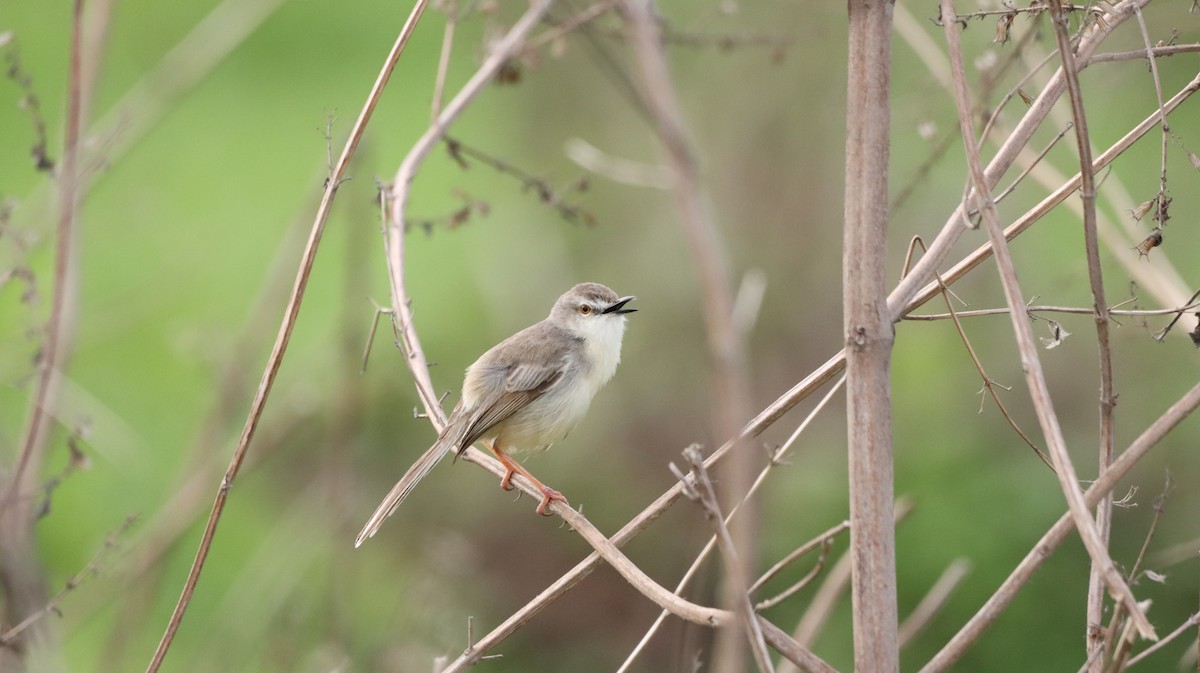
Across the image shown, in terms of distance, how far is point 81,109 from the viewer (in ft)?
8.22

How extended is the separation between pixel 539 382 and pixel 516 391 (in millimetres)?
109

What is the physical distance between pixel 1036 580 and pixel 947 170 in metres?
3.31

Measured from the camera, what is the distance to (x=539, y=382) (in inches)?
168

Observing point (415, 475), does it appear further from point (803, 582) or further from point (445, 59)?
point (803, 582)

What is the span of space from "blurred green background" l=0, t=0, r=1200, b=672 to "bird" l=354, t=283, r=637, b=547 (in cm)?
60

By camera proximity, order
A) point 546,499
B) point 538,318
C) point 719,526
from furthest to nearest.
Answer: point 538,318 < point 546,499 < point 719,526

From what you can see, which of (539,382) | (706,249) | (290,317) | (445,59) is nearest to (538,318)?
(539,382)

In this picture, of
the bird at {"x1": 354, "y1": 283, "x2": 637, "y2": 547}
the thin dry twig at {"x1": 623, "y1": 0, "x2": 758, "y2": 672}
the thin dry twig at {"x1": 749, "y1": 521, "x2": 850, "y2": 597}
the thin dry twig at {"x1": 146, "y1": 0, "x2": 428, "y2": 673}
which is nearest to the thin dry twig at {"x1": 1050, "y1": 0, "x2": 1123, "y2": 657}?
the thin dry twig at {"x1": 749, "y1": 521, "x2": 850, "y2": 597}

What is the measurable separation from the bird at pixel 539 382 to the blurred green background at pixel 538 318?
0.60 m

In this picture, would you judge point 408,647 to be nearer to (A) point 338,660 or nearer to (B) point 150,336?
(A) point 338,660

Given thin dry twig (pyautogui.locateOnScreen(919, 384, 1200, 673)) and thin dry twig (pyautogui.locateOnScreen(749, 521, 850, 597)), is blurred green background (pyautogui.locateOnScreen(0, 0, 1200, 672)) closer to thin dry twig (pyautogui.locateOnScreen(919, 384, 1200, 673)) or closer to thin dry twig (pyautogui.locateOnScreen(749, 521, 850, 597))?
thin dry twig (pyautogui.locateOnScreen(749, 521, 850, 597))

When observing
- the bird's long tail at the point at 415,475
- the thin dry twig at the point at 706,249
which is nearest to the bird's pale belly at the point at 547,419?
the bird's long tail at the point at 415,475

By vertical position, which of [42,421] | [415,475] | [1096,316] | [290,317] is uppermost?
[42,421]

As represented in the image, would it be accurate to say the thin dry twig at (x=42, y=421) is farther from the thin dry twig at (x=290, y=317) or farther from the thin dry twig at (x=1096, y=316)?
the thin dry twig at (x=1096, y=316)
